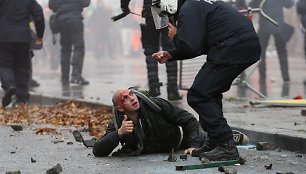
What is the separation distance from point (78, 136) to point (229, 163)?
1.78 meters

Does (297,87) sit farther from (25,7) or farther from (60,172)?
(60,172)

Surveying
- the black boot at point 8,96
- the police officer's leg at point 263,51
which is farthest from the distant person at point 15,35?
the police officer's leg at point 263,51

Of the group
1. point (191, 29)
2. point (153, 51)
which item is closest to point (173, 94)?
point (153, 51)

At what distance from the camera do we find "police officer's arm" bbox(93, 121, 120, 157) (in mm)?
6719

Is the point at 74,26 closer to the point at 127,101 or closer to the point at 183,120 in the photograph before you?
the point at 183,120

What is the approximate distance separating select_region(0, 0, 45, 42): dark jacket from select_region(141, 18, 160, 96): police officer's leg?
6.04 ft

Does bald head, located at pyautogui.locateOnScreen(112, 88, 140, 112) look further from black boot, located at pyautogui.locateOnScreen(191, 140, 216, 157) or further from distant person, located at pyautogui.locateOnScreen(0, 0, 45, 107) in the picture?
distant person, located at pyautogui.locateOnScreen(0, 0, 45, 107)

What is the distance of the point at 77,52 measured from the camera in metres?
16.0

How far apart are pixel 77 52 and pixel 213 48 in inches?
384

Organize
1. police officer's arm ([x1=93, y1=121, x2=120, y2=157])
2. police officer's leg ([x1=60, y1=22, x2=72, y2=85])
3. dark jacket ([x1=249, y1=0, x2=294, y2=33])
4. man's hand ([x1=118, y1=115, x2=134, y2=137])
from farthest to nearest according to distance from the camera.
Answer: police officer's leg ([x1=60, y1=22, x2=72, y2=85]) → dark jacket ([x1=249, y1=0, x2=294, y2=33]) → police officer's arm ([x1=93, y1=121, x2=120, y2=157]) → man's hand ([x1=118, y1=115, x2=134, y2=137])

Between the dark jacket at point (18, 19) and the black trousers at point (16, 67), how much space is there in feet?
0.57

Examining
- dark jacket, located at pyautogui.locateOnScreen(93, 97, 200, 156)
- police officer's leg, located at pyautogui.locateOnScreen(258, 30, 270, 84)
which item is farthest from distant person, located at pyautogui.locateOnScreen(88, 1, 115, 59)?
dark jacket, located at pyautogui.locateOnScreen(93, 97, 200, 156)

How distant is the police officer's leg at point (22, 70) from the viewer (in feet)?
40.6

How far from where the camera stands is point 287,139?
738 cm
